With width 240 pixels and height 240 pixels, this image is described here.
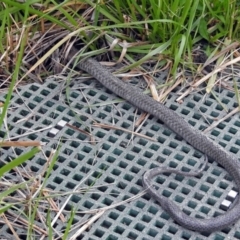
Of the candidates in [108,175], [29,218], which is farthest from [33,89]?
[29,218]

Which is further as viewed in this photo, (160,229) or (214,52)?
(214,52)

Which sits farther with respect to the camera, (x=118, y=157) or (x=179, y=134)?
(x=179, y=134)

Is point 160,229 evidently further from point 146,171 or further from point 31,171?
point 31,171
